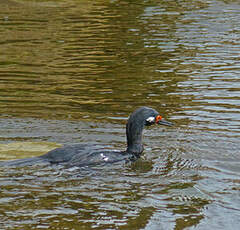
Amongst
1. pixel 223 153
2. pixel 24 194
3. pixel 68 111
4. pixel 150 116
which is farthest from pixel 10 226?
pixel 68 111

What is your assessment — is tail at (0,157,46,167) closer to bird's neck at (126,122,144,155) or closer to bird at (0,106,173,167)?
bird at (0,106,173,167)

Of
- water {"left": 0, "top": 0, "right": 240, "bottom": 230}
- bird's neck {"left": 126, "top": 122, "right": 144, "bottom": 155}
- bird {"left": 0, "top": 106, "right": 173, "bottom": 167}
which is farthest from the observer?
bird's neck {"left": 126, "top": 122, "right": 144, "bottom": 155}

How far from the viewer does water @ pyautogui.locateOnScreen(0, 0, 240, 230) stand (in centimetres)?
754

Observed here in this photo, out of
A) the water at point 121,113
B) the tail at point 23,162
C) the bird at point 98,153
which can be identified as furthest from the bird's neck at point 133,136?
the tail at point 23,162

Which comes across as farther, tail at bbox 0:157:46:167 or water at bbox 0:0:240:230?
tail at bbox 0:157:46:167

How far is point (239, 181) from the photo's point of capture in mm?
8727

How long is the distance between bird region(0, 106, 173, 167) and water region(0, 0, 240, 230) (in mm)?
167

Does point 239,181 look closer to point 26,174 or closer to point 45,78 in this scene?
point 26,174

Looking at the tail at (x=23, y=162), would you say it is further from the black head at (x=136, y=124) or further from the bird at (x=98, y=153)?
the black head at (x=136, y=124)

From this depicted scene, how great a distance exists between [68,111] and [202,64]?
5533 mm

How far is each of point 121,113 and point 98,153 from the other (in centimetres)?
302

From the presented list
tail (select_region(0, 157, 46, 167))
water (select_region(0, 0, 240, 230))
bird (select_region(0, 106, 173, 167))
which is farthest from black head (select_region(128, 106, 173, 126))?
tail (select_region(0, 157, 46, 167))

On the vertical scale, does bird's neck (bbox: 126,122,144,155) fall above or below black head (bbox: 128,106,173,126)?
below

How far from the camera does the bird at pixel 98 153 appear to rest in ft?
29.8
